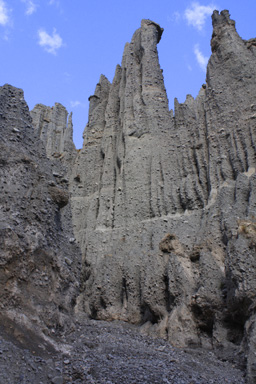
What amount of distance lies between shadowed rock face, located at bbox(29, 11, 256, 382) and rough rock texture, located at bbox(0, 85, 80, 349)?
4052 millimetres

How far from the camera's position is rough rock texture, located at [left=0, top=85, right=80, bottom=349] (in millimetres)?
5543

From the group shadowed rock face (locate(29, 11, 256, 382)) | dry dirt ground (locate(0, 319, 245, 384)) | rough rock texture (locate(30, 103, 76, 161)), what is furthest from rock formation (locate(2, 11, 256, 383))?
rough rock texture (locate(30, 103, 76, 161))

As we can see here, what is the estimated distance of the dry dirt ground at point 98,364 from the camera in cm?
460

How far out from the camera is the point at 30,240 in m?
6.28

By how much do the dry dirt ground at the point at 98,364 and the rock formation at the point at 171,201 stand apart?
968 mm

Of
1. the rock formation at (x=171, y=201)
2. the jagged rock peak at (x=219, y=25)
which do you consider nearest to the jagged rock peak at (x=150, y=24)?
the rock formation at (x=171, y=201)

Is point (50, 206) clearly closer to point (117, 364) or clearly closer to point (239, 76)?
point (117, 364)

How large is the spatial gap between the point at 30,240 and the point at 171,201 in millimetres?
9021

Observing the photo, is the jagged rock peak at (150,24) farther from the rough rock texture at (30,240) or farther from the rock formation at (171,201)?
the rough rock texture at (30,240)

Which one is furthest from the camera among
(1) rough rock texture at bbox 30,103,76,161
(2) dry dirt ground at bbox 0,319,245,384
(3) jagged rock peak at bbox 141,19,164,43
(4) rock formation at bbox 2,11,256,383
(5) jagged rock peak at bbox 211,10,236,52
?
(1) rough rock texture at bbox 30,103,76,161

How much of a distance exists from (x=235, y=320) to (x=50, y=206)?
19.5ft

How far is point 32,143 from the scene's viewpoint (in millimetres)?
8031

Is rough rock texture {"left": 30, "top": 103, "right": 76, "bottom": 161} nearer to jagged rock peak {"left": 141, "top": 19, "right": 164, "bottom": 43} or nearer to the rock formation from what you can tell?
the rock formation

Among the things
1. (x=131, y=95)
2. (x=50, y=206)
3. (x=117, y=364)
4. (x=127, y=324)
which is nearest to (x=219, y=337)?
(x=127, y=324)
